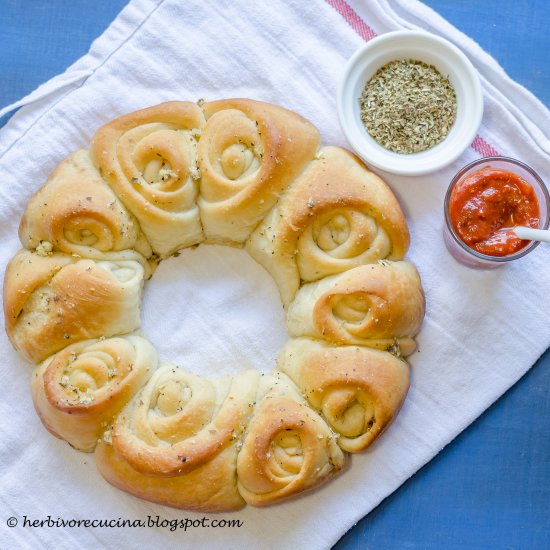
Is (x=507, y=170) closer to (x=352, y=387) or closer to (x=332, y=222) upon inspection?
(x=332, y=222)

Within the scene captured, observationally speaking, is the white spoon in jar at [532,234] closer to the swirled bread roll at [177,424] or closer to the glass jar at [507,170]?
the glass jar at [507,170]

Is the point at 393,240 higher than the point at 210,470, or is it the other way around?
the point at 393,240

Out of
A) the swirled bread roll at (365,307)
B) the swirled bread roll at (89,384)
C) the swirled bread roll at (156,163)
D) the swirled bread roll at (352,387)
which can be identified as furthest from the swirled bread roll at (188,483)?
the swirled bread roll at (156,163)

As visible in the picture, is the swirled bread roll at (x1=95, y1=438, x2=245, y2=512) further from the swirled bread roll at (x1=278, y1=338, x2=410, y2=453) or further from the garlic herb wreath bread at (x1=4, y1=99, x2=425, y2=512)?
the swirled bread roll at (x1=278, y1=338, x2=410, y2=453)

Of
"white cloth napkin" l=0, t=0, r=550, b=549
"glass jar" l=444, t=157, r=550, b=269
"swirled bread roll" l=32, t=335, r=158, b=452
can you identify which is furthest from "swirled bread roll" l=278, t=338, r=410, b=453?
"swirled bread roll" l=32, t=335, r=158, b=452

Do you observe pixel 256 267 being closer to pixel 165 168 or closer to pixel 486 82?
pixel 165 168

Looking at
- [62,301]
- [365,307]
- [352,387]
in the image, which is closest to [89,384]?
[62,301]

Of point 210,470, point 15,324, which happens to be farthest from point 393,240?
point 15,324
